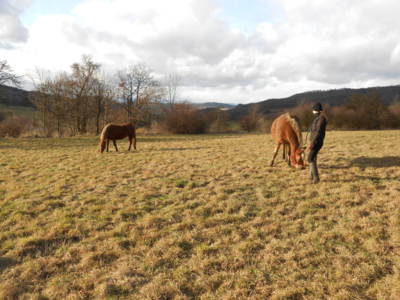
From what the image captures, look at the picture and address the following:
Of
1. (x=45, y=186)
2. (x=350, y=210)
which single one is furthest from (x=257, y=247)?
(x=45, y=186)

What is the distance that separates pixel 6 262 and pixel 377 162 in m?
10.5

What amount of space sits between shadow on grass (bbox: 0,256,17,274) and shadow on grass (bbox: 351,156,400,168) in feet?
30.9

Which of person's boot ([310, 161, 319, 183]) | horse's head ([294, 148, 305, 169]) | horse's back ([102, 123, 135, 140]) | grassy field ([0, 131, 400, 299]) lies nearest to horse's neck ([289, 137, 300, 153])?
horse's head ([294, 148, 305, 169])

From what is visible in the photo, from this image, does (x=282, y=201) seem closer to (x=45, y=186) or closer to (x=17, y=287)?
(x=17, y=287)

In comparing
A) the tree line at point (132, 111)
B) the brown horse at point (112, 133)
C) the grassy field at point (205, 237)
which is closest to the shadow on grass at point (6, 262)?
the grassy field at point (205, 237)

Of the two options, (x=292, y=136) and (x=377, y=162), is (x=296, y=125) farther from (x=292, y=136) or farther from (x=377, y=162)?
(x=377, y=162)

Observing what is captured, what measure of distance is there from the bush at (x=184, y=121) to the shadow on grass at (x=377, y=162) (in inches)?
1014

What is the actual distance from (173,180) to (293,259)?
4.78 m

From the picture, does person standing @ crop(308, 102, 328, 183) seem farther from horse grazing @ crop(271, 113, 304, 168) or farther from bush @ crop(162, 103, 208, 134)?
bush @ crop(162, 103, 208, 134)

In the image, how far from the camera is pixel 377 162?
8336 mm

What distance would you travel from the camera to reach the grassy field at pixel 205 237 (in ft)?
9.45

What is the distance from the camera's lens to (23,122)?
2720 centimetres

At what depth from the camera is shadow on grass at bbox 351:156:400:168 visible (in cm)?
788

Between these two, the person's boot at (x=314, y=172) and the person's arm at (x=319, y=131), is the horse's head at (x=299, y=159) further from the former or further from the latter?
the person's arm at (x=319, y=131)
